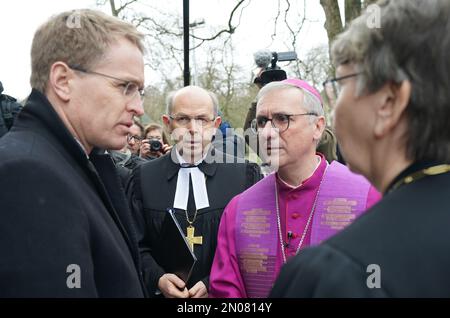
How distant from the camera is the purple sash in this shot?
2830 mm

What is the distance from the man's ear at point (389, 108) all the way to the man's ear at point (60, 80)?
1.17 meters

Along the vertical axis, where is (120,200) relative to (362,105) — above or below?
below

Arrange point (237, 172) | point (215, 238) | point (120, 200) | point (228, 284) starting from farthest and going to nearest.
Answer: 1. point (237, 172)
2. point (215, 238)
3. point (228, 284)
4. point (120, 200)

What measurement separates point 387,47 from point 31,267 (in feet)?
3.74

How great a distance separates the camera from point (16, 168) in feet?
5.25

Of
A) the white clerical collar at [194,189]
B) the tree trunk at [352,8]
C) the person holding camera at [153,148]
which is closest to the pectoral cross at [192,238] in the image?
the white clerical collar at [194,189]

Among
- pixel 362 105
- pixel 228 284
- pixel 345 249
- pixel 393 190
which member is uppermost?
pixel 362 105

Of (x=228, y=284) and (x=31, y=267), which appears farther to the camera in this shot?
(x=228, y=284)

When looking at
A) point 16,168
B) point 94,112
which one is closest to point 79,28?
point 94,112

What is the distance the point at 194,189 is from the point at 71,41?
179cm

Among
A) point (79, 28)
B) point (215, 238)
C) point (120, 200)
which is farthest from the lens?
point (215, 238)

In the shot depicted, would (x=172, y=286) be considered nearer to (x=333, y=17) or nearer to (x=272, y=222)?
(x=272, y=222)

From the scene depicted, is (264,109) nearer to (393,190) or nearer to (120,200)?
(120,200)

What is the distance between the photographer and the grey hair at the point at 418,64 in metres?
1.28
